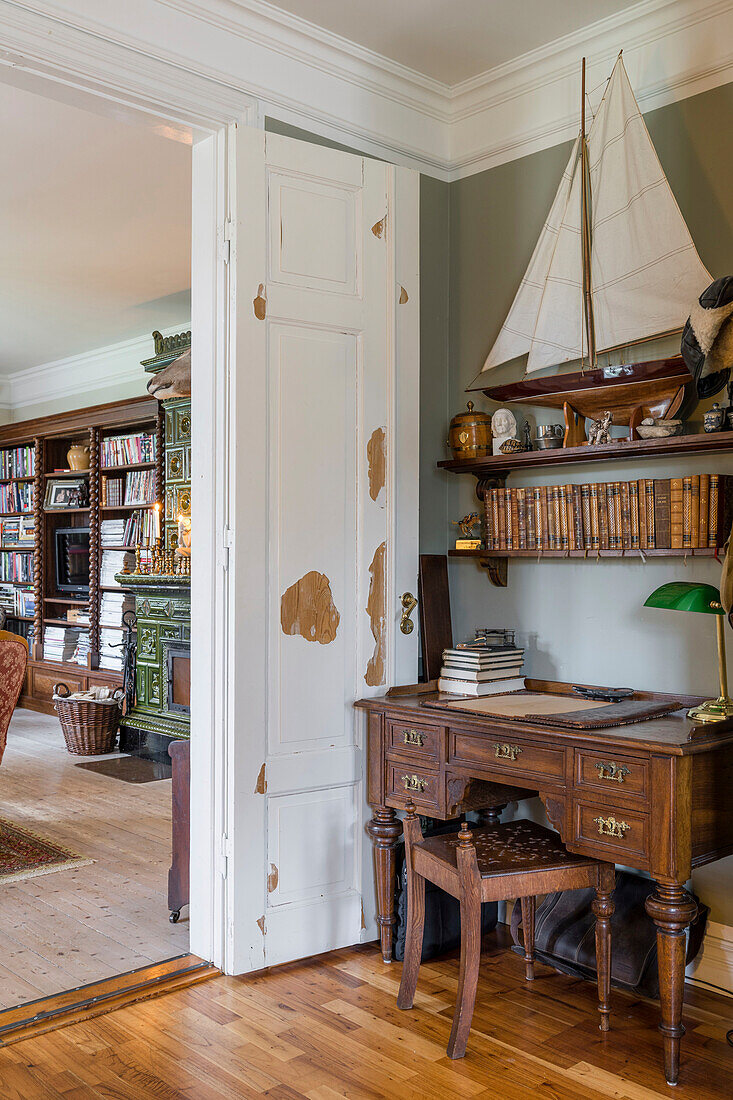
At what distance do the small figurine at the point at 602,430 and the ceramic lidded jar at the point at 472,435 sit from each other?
44cm

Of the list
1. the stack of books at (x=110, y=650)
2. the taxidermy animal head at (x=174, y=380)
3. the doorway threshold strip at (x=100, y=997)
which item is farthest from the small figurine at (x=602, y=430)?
the stack of books at (x=110, y=650)

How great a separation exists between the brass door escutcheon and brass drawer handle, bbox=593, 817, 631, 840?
42.2 inches

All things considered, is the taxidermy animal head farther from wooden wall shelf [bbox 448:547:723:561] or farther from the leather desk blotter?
the leather desk blotter

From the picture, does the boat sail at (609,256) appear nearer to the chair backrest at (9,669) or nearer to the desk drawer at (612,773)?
the desk drawer at (612,773)

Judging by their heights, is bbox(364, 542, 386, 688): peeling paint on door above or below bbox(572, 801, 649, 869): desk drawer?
above

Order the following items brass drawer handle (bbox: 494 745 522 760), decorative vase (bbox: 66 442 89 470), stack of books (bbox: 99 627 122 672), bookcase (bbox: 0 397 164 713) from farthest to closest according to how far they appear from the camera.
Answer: decorative vase (bbox: 66 442 89 470), stack of books (bbox: 99 627 122 672), bookcase (bbox: 0 397 164 713), brass drawer handle (bbox: 494 745 522 760)

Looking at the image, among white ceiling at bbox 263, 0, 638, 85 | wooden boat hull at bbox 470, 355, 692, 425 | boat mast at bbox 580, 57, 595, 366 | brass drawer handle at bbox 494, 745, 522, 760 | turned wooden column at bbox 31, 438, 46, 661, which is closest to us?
brass drawer handle at bbox 494, 745, 522, 760

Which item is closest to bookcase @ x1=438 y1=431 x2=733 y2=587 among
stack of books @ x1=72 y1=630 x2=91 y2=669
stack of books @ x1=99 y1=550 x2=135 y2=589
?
stack of books @ x1=99 y1=550 x2=135 y2=589

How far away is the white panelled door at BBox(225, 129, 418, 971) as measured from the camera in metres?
2.95

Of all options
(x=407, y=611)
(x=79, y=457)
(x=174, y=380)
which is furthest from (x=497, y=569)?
(x=79, y=457)

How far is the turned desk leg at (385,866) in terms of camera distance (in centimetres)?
305

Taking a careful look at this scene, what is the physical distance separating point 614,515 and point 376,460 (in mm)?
824

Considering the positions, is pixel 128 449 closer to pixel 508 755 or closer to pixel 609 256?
pixel 609 256

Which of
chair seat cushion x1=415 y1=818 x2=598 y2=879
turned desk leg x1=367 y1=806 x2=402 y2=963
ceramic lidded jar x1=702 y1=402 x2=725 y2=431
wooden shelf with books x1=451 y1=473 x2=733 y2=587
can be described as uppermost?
ceramic lidded jar x1=702 y1=402 x2=725 y2=431
